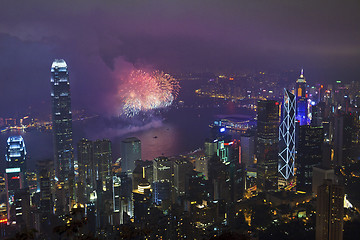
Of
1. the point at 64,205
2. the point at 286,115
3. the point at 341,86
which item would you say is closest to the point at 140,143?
the point at 64,205

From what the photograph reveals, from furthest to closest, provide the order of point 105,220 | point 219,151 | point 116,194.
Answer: point 219,151, point 116,194, point 105,220

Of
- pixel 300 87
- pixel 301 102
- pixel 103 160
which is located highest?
pixel 300 87

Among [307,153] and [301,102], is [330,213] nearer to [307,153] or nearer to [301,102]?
Answer: [307,153]

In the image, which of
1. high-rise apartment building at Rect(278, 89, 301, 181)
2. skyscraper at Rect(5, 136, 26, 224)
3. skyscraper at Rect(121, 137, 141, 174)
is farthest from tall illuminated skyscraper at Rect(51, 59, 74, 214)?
high-rise apartment building at Rect(278, 89, 301, 181)

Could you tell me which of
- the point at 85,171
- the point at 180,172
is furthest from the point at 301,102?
the point at 85,171

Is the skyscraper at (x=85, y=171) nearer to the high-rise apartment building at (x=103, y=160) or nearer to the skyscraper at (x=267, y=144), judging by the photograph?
the high-rise apartment building at (x=103, y=160)

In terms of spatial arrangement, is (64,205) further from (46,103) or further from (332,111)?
(332,111)
